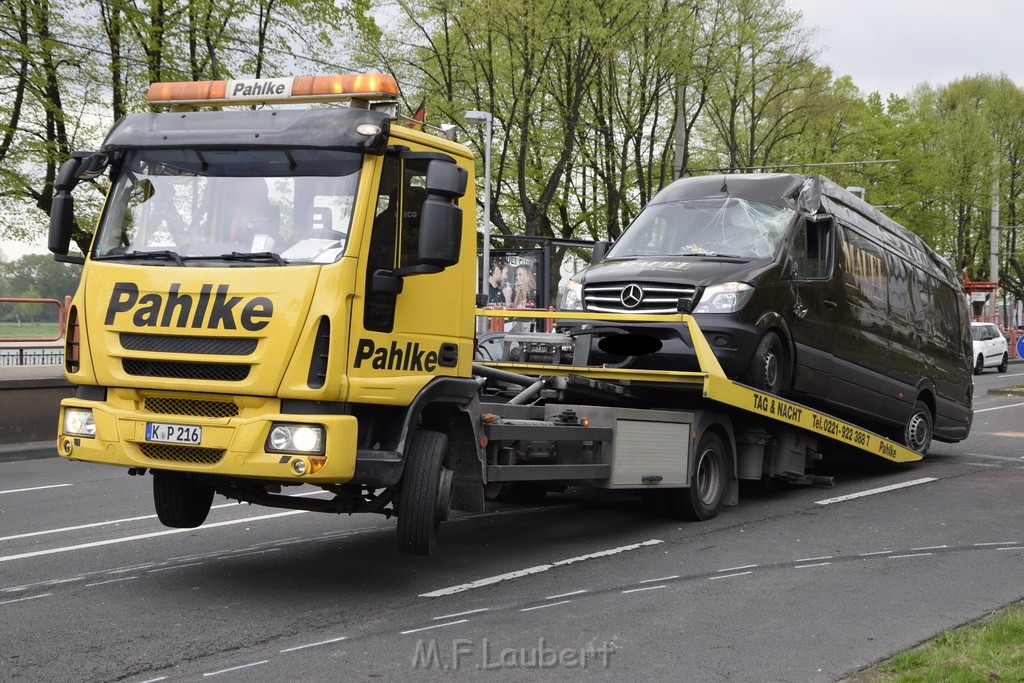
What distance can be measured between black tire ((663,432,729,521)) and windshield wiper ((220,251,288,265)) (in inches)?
171

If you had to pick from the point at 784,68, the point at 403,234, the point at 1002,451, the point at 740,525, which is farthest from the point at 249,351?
the point at 784,68

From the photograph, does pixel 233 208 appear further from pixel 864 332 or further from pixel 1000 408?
pixel 1000 408

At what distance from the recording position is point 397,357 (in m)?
6.58

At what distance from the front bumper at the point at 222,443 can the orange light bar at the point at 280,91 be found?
1.86 meters

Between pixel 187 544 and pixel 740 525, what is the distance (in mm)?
4354

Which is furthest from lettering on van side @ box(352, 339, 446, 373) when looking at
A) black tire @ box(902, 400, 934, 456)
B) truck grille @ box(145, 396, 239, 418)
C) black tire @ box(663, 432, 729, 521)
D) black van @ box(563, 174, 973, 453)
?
black tire @ box(902, 400, 934, 456)

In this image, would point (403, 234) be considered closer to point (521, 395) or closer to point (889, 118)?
point (521, 395)

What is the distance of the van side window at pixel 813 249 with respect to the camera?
10516 millimetres

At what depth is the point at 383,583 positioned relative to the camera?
7.08m

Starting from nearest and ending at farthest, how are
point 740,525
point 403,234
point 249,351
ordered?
1. point 249,351
2. point 403,234
3. point 740,525

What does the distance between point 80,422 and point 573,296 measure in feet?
16.2

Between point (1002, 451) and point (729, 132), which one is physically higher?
point (729, 132)

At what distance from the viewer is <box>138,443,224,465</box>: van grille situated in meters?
6.23

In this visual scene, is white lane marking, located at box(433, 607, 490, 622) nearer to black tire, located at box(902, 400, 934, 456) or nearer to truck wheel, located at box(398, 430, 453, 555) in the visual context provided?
truck wheel, located at box(398, 430, 453, 555)
